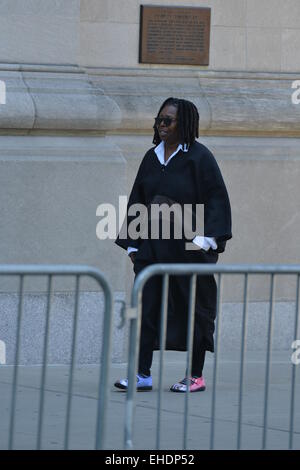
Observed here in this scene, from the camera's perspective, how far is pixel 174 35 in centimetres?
994

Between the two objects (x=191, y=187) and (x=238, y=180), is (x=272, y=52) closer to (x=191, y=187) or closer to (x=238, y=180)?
(x=238, y=180)

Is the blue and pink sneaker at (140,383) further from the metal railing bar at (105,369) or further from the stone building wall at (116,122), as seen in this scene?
the metal railing bar at (105,369)

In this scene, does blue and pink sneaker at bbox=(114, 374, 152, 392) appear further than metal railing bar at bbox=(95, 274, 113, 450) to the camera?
Yes

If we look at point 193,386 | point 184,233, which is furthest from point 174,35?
point 193,386

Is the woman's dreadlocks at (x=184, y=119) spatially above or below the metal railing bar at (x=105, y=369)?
above

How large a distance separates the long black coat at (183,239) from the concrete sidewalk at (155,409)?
0.45 meters

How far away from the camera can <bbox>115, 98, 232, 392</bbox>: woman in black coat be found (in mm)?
7957

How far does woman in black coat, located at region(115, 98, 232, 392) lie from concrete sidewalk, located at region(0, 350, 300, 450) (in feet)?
1.13

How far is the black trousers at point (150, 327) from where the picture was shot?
795 cm

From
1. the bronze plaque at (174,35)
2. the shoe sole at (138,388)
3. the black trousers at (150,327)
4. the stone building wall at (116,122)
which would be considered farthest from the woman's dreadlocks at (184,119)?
the bronze plaque at (174,35)

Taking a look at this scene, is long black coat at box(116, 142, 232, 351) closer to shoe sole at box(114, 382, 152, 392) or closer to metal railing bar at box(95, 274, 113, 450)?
shoe sole at box(114, 382, 152, 392)

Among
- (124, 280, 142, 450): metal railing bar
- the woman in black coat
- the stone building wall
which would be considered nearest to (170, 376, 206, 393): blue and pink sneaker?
the woman in black coat

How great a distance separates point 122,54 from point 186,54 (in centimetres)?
51

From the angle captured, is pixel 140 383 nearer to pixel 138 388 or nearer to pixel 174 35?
pixel 138 388
